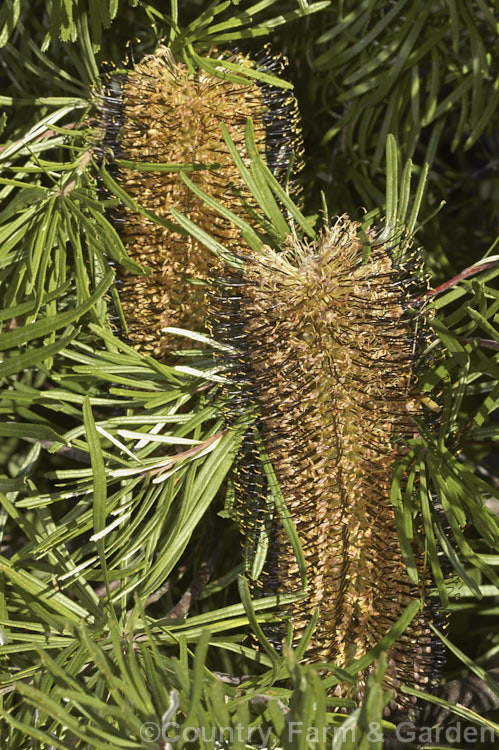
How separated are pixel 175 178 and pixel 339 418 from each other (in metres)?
0.19

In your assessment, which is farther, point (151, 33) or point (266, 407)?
point (151, 33)

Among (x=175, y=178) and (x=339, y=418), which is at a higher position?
(x=175, y=178)

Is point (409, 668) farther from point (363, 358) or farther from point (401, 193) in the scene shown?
point (401, 193)

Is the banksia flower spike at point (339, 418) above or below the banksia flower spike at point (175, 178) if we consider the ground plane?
below

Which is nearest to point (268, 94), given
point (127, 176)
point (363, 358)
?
point (127, 176)

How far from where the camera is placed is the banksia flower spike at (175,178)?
0.45 m

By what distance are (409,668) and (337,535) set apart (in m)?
0.10

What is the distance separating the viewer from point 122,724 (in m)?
0.30

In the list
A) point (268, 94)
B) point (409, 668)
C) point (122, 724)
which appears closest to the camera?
point (122, 724)

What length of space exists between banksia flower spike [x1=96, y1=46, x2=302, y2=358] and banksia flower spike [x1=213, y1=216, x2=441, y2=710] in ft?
0.20

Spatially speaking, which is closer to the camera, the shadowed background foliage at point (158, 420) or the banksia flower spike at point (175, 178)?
the shadowed background foliage at point (158, 420)

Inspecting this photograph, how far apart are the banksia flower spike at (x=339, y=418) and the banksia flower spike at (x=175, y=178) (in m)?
0.06

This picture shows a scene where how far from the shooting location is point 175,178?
447 mm

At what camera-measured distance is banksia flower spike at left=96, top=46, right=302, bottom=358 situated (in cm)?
45
